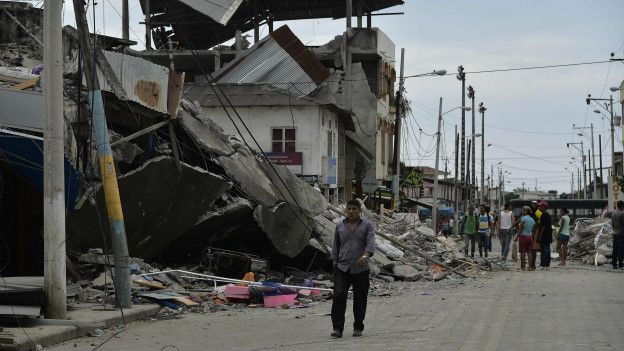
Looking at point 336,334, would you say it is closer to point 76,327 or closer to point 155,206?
point 76,327

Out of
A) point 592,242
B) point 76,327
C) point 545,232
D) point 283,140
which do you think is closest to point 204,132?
point 76,327

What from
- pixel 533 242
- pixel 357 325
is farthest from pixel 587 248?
pixel 357 325

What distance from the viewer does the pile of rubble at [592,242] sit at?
2905 centimetres

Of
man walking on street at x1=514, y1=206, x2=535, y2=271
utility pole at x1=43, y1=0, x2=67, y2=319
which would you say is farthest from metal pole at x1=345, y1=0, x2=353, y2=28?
utility pole at x1=43, y1=0, x2=67, y2=319

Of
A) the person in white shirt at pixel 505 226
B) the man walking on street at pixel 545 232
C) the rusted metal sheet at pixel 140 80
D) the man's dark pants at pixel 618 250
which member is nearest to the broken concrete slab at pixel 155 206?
the rusted metal sheet at pixel 140 80

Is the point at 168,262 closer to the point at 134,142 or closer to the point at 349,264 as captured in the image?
the point at 134,142

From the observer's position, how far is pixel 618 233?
24609 millimetres

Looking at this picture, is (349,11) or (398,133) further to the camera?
(349,11)

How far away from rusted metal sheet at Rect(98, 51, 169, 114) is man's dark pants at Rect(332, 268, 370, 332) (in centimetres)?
690

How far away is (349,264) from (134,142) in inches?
309

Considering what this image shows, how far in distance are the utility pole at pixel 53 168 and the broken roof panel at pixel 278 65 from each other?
107 ft

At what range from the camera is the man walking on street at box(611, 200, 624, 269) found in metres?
24.4

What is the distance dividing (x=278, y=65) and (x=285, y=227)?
27283mm

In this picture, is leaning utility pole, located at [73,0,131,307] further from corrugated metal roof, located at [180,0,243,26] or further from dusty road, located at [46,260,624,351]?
corrugated metal roof, located at [180,0,243,26]
